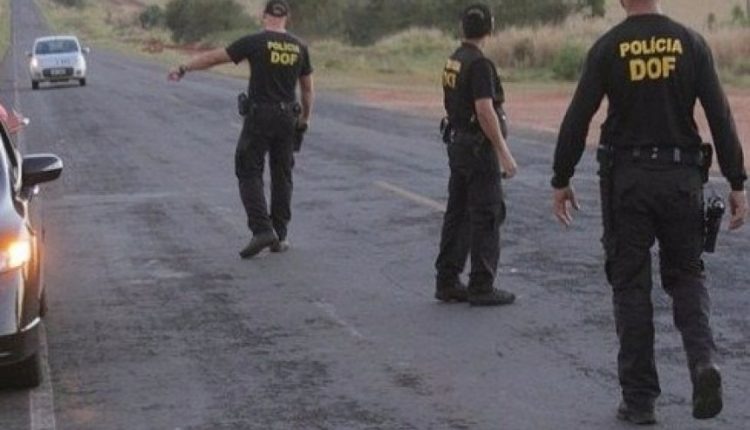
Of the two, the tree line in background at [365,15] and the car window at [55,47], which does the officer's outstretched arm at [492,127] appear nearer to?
the car window at [55,47]

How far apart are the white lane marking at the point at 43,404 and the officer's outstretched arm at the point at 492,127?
2.78m

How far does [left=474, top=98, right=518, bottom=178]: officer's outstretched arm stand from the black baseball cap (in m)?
2.87

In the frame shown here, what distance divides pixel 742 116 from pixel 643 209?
73.0 ft

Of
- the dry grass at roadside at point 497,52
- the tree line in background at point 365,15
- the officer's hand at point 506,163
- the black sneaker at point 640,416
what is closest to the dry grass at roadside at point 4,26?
the dry grass at roadside at point 497,52

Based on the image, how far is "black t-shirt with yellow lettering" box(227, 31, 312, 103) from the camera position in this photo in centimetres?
1174

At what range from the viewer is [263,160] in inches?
478

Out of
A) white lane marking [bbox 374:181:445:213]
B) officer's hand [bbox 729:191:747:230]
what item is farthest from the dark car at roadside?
white lane marking [bbox 374:181:445:213]

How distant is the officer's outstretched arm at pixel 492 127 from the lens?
9.23m

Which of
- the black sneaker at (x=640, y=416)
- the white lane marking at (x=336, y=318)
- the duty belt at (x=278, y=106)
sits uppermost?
the duty belt at (x=278, y=106)

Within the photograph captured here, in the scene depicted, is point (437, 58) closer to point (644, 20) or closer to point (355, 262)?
point (355, 262)

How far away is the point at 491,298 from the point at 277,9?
311cm

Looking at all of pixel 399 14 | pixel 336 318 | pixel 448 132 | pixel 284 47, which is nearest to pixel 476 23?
pixel 448 132

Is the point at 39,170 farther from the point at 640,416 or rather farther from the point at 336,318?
the point at 640,416

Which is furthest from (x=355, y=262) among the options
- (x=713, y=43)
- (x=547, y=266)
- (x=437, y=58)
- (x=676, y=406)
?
(x=437, y=58)
